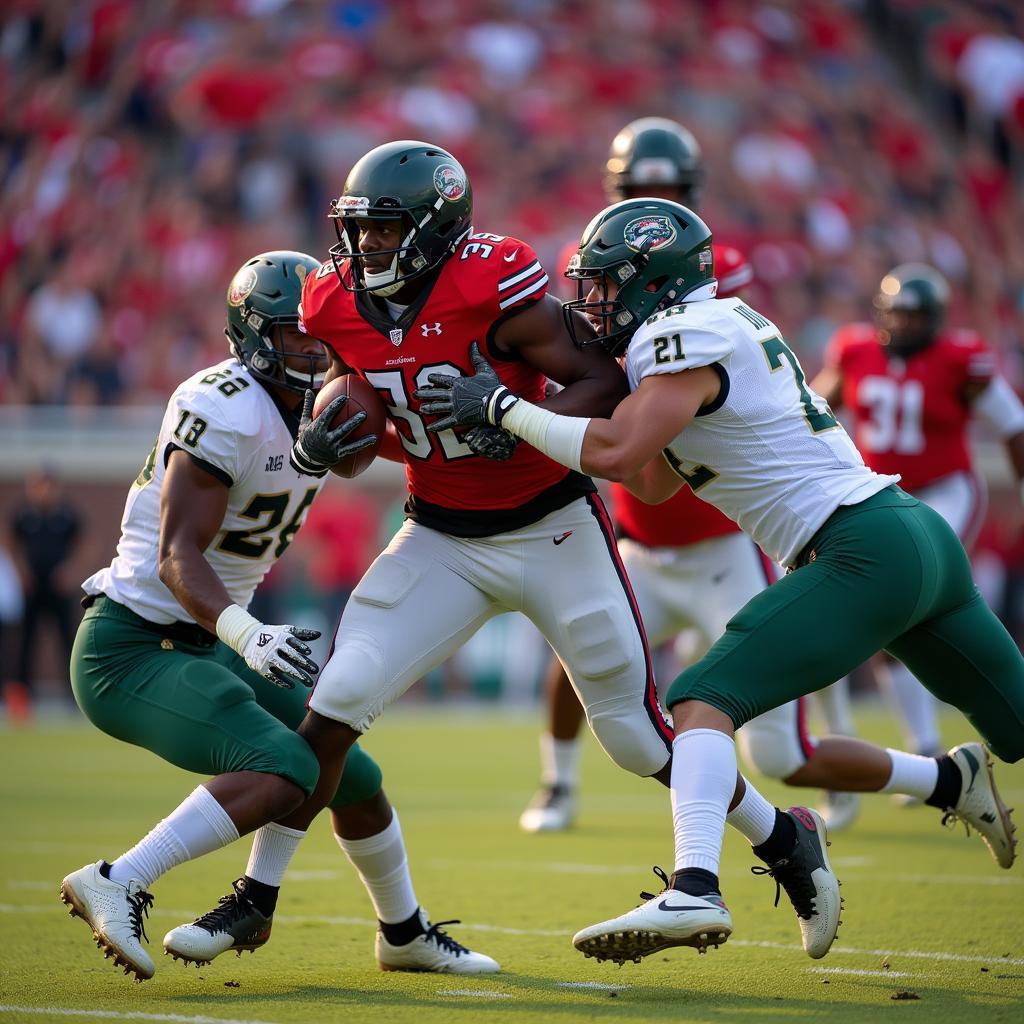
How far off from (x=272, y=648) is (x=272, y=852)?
1.70 ft

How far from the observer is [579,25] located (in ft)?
55.7

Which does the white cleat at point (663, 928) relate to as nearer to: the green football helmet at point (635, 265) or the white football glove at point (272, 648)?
the white football glove at point (272, 648)

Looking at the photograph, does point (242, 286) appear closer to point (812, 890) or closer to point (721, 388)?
point (721, 388)

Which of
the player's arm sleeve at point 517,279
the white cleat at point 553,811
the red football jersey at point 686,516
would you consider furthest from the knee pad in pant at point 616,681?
the white cleat at point 553,811

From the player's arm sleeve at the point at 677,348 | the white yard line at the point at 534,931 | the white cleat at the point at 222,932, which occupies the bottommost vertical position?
the white yard line at the point at 534,931

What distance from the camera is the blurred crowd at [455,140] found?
1334cm

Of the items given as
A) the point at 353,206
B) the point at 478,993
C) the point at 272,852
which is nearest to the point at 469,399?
the point at 353,206

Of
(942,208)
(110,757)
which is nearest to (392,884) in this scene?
(110,757)

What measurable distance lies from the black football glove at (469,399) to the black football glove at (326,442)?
6.5 inches

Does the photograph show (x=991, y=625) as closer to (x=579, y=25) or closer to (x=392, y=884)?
(x=392, y=884)

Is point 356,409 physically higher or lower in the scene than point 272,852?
higher

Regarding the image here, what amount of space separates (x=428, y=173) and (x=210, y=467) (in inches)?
33.9

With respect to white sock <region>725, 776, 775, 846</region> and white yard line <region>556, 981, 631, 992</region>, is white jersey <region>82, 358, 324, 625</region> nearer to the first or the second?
white yard line <region>556, 981, 631, 992</region>

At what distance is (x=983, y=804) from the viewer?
429 centimetres
